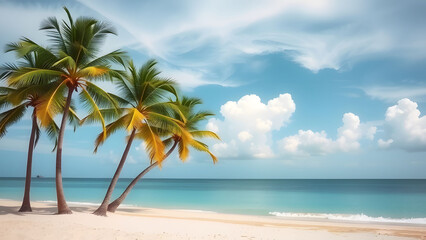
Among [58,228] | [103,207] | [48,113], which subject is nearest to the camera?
[58,228]

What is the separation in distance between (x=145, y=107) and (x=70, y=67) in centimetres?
301

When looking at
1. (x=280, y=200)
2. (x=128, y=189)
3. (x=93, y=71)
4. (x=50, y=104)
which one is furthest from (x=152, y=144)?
(x=280, y=200)

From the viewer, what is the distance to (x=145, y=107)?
12992 millimetres

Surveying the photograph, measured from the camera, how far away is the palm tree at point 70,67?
414 inches

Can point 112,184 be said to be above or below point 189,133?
below

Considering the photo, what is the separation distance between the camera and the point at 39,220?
959 centimetres

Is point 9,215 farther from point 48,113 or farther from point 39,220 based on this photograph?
point 48,113

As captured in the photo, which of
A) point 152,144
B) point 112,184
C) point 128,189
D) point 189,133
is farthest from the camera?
point 189,133

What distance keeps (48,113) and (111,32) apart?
11.3ft

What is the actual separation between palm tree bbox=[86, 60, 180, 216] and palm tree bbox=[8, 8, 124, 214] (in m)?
1.31

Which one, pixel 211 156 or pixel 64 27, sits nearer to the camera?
pixel 64 27

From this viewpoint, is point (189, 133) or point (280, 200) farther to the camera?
point (280, 200)

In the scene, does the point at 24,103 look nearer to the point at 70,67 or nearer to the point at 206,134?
the point at 70,67

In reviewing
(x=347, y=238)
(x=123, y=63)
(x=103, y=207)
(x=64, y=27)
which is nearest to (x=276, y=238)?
(x=347, y=238)
